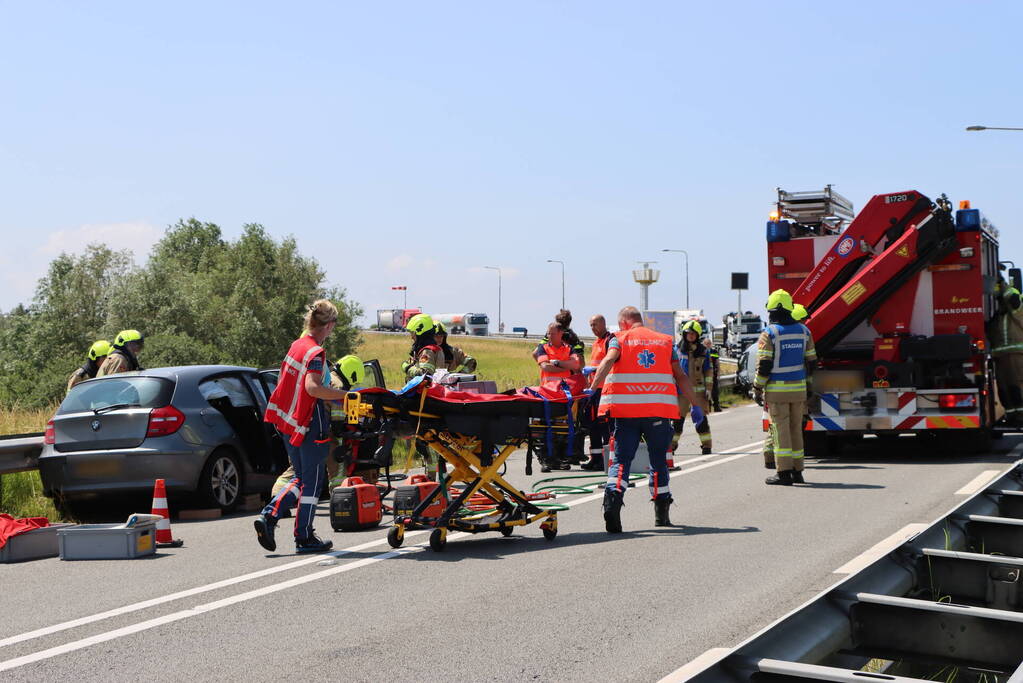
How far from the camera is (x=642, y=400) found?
390 inches

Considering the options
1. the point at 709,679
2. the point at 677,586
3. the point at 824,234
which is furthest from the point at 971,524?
the point at 824,234

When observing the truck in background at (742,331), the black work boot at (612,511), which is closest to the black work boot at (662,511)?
the black work boot at (612,511)

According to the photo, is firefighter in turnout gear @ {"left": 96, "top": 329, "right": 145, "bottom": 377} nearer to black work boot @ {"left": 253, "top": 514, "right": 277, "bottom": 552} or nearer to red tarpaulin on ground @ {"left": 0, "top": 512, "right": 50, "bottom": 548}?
red tarpaulin on ground @ {"left": 0, "top": 512, "right": 50, "bottom": 548}

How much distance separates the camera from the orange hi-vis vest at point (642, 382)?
32.5ft

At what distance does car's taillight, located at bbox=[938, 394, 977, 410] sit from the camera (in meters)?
14.9

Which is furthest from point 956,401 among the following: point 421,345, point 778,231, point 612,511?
point 612,511

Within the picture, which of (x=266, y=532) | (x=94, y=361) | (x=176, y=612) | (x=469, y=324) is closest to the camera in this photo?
(x=176, y=612)

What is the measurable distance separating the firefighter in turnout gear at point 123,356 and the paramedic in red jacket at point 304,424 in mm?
4518

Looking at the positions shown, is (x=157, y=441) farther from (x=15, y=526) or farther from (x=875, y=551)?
(x=875, y=551)

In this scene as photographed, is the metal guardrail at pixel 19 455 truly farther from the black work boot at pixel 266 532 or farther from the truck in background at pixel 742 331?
the truck in background at pixel 742 331

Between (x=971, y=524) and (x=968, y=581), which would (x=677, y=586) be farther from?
(x=968, y=581)

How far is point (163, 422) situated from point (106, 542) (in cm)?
225

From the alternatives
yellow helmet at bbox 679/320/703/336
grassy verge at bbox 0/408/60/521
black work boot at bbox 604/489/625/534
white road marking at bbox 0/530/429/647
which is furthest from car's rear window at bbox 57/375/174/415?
yellow helmet at bbox 679/320/703/336

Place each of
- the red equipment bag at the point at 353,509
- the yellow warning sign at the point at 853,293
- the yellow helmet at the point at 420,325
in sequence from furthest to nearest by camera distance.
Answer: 1. the yellow warning sign at the point at 853,293
2. the yellow helmet at the point at 420,325
3. the red equipment bag at the point at 353,509
